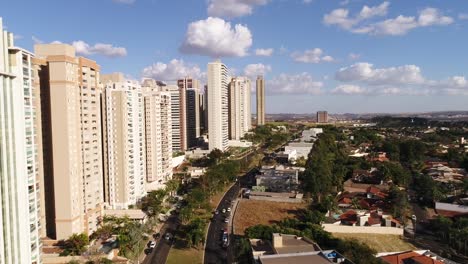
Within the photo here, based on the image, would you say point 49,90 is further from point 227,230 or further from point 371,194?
point 371,194

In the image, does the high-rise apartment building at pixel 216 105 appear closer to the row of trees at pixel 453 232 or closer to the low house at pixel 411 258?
the row of trees at pixel 453 232

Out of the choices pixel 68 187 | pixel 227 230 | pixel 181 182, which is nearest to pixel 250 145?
pixel 181 182

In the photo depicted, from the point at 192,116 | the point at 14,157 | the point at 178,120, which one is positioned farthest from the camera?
the point at 192,116

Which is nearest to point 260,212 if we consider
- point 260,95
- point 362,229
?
point 362,229

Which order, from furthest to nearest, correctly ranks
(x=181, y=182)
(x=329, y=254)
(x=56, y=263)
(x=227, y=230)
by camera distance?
(x=181, y=182)
(x=227, y=230)
(x=56, y=263)
(x=329, y=254)

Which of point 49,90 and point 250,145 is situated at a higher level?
point 49,90

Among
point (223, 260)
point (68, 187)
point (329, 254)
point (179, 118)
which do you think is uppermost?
point (179, 118)

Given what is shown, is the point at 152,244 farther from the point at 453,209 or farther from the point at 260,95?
the point at 260,95
